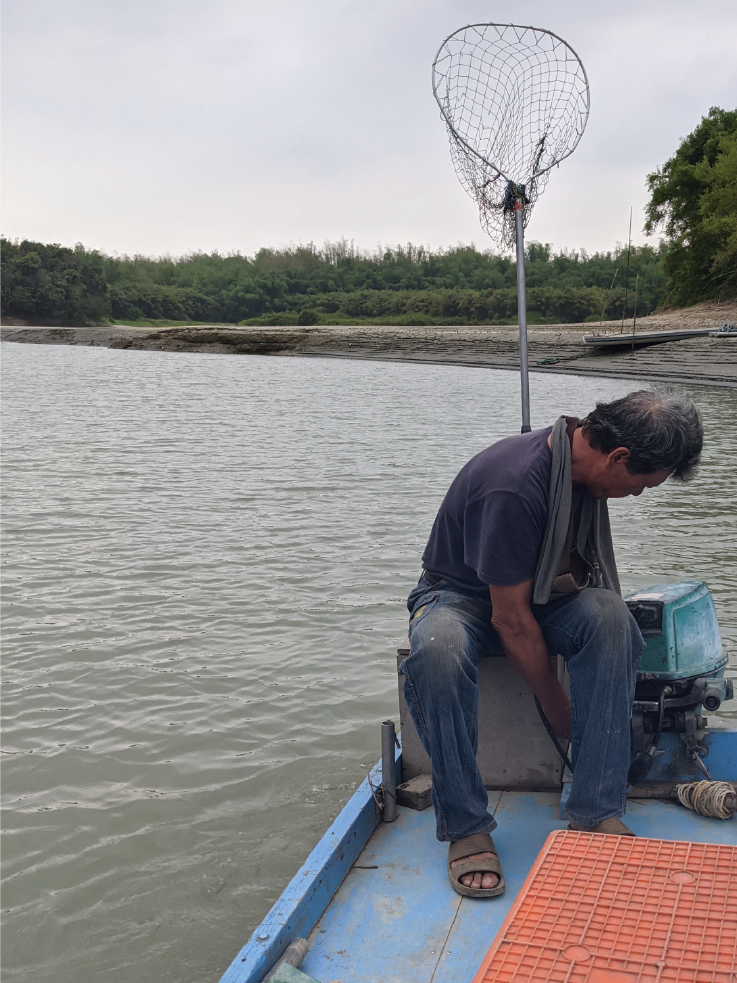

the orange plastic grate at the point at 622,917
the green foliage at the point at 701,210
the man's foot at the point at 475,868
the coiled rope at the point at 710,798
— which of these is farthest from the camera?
the green foliage at the point at 701,210

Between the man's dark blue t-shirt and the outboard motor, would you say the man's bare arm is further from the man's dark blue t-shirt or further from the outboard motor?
the outboard motor

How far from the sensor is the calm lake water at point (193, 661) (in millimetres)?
2984

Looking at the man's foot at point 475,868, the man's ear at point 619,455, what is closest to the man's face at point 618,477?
the man's ear at point 619,455

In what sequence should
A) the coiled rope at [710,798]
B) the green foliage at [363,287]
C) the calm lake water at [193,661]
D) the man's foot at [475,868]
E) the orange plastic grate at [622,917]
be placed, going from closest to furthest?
the orange plastic grate at [622,917]
the man's foot at [475,868]
the coiled rope at [710,798]
the calm lake water at [193,661]
the green foliage at [363,287]


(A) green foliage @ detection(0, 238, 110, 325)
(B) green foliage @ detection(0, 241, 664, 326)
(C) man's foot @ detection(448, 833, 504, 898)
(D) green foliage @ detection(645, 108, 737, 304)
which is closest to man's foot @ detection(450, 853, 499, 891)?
(C) man's foot @ detection(448, 833, 504, 898)

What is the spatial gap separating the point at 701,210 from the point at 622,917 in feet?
129

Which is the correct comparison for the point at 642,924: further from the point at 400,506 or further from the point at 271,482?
the point at 271,482

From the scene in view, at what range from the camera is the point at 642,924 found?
62.5 inches

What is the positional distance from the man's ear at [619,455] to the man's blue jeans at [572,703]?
36 cm

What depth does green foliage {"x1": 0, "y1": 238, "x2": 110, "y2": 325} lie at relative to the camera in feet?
238

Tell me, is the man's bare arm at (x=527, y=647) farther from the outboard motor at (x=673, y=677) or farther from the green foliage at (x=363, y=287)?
the green foliage at (x=363, y=287)

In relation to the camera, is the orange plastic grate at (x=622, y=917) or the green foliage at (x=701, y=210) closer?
the orange plastic grate at (x=622, y=917)

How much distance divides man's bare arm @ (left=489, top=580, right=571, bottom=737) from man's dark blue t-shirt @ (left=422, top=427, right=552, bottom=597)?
0.17 feet

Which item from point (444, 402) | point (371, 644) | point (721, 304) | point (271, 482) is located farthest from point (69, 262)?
point (371, 644)
